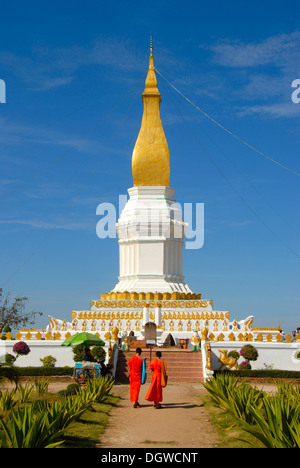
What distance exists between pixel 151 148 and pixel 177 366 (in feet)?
70.2

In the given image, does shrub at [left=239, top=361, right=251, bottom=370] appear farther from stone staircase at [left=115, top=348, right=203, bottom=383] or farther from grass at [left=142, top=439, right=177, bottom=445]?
grass at [left=142, top=439, right=177, bottom=445]

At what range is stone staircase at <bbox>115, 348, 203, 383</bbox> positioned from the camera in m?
26.7

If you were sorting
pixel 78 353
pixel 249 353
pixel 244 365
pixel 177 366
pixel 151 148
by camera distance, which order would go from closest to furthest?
pixel 177 366
pixel 78 353
pixel 244 365
pixel 249 353
pixel 151 148

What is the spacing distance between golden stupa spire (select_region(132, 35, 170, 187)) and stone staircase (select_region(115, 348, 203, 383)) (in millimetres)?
18582

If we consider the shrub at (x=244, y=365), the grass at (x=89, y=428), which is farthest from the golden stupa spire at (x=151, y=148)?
the grass at (x=89, y=428)

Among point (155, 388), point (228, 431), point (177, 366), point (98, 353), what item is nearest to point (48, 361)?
point (98, 353)

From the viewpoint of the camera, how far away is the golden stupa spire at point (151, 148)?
45.3 metres

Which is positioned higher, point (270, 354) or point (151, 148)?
point (151, 148)

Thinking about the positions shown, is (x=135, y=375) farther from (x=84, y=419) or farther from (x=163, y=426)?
(x=163, y=426)

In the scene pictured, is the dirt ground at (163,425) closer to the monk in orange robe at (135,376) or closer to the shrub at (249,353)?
the monk in orange robe at (135,376)

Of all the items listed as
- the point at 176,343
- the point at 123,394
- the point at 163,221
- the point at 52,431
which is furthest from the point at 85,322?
the point at 52,431

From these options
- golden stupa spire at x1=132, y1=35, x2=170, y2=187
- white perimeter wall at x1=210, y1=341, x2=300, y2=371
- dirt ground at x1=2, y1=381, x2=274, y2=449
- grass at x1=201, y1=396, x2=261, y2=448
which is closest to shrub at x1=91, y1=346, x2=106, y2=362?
white perimeter wall at x1=210, y1=341, x2=300, y2=371

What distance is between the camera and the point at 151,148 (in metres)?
45.3

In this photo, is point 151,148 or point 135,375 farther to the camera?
point 151,148
